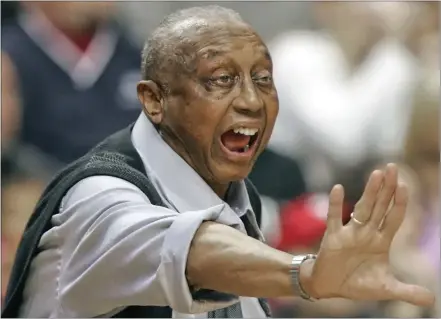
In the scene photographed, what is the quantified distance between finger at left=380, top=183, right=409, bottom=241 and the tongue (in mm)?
186

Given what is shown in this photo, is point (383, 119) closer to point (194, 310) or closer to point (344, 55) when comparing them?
point (344, 55)

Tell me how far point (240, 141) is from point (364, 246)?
193 millimetres

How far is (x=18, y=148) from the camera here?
1.02 metres

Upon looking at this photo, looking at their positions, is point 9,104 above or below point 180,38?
below

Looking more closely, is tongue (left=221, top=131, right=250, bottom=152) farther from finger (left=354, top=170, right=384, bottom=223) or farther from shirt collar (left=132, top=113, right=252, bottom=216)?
finger (left=354, top=170, right=384, bottom=223)

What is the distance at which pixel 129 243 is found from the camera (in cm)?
61

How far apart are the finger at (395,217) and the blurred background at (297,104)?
420 millimetres

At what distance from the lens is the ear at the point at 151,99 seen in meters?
0.72

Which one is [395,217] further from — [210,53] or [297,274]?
[210,53]

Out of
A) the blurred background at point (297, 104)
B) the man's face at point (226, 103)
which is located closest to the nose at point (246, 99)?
the man's face at point (226, 103)

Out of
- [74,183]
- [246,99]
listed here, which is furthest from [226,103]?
[74,183]

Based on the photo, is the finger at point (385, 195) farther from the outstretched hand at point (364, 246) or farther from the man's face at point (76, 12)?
the man's face at point (76, 12)

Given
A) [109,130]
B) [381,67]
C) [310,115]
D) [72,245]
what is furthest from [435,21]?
[72,245]

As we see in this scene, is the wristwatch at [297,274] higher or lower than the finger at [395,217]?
lower
